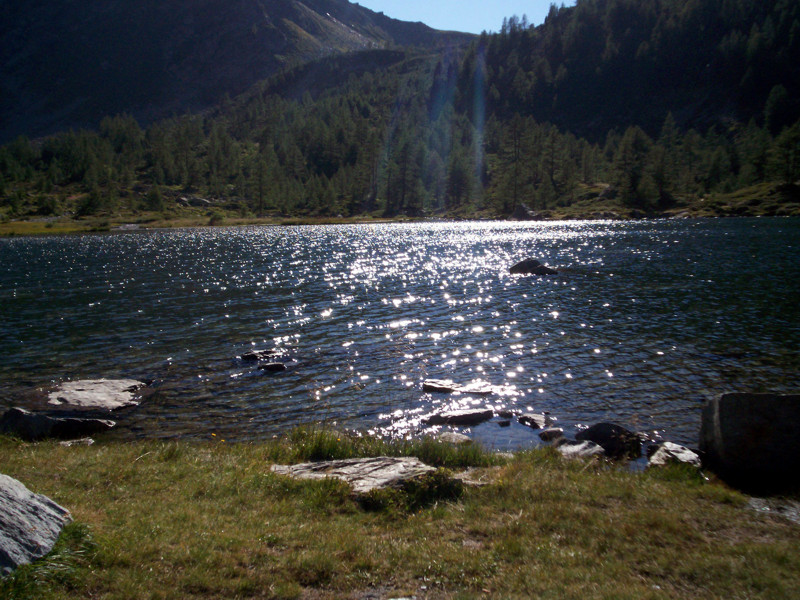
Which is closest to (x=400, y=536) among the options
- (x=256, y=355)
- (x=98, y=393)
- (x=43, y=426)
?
(x=43, y=426)

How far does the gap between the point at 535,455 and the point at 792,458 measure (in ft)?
19.7

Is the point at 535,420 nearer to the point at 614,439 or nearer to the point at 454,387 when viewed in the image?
the point at 614,439

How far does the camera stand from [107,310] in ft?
131

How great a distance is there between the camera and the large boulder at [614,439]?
597 inches

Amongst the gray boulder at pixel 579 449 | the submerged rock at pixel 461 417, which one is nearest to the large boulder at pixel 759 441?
the gray boulder at pixel 579 449

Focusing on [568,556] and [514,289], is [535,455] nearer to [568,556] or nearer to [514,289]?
[568,556]

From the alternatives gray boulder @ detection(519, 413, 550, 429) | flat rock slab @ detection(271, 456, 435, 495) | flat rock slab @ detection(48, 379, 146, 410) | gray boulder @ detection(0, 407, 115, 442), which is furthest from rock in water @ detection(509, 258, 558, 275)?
gray boulder @ detection(0, 407, 115, 442)

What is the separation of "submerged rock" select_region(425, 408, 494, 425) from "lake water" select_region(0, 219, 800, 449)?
491mm

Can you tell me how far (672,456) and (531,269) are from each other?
44.3m

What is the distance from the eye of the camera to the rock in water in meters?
55.9

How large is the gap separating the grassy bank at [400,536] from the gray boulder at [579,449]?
1357 millimetres

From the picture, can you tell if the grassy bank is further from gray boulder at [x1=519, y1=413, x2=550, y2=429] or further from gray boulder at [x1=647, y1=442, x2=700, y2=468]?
gray boulder at [x1=519, y1=413, x2=550, y2=429]

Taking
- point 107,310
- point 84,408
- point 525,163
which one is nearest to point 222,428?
point 84,408

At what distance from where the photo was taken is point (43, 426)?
656 inches
